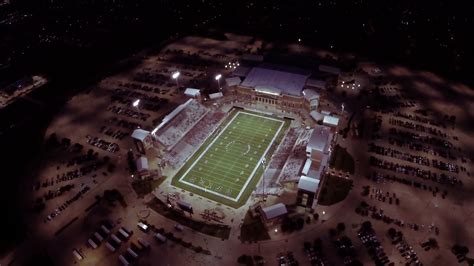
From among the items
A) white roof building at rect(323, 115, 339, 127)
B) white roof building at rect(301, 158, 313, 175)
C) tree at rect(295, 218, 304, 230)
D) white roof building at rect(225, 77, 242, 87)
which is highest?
white roof building at rect(323, 115, 339, 127)

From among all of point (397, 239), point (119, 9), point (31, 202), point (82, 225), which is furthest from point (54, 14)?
point (397, 239)

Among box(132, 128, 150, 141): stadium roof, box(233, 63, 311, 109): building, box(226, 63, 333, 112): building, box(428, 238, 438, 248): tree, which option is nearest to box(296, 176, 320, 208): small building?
box(428, 238, 438, 248): tree

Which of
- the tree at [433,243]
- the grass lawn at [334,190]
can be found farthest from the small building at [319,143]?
the tree at [433,243]

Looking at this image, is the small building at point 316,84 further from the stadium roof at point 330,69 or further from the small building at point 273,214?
the small building at point 273,214

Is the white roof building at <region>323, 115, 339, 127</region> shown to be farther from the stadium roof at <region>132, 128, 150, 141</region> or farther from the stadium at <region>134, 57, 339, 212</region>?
the stadium roof at <region>132, 128, 150, 141</region>

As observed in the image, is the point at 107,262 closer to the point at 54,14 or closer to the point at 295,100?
the point at 295,100
